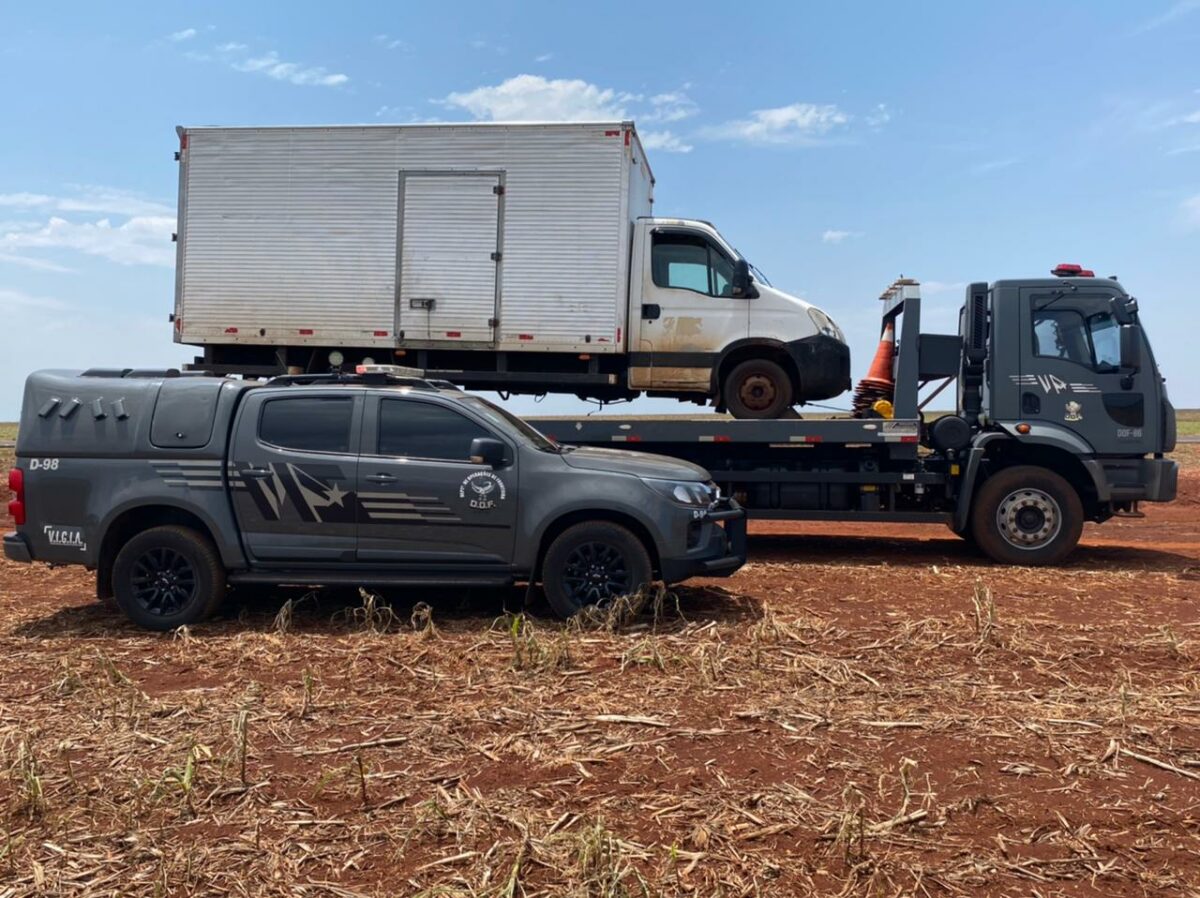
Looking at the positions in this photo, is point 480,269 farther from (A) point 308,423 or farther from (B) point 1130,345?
(B) point 1130,345

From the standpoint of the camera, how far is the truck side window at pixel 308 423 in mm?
6773

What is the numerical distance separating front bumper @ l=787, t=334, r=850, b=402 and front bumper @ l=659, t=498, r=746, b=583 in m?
3.13

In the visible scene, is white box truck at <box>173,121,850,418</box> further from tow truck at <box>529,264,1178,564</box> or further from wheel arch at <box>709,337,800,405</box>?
tow truck at <box>529,264,1178,564</box>

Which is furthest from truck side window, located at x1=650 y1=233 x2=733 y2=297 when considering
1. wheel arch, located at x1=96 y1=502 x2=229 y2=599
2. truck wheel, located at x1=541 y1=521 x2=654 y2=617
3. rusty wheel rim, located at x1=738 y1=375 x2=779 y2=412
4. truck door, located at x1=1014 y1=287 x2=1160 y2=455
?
wheel arch, located at x1=96 y1=502 x2=229 y2=599

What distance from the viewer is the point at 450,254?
10219mm

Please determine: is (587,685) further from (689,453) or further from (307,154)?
(307,154)

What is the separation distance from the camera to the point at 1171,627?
6680 millimetres

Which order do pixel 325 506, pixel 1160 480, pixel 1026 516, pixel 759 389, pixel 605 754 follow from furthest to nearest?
1. pixel 759 389
2. pixel 1026 516
3. pixel 1160 480
4. pixel 325 506
5. pixel 605 754

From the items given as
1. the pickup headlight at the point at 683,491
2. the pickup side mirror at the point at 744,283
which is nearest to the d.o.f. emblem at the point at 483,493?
the pickup headlight at the point at 683,491

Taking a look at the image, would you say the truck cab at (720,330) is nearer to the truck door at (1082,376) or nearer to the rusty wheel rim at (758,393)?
the rusty wheel rim at (758,393)

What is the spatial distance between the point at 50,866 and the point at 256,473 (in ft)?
12.3

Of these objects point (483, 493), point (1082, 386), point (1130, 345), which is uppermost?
point (1130, 345)

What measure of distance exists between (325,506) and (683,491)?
8.28 feet

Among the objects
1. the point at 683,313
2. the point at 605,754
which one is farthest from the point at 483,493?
the point at 683,313
